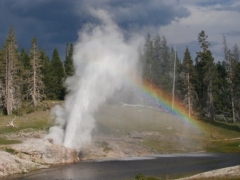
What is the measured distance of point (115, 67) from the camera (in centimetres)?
7381

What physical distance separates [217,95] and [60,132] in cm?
8232

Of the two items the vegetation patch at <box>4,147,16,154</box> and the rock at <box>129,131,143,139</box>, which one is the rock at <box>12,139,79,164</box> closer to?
the vegetation patch at <box>4,147,16,154</box>

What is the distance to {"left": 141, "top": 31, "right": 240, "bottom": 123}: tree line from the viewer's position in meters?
104

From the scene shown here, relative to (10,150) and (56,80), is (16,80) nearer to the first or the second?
(56,80)

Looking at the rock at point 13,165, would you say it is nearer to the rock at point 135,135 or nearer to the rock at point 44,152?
the rock at point 44,152

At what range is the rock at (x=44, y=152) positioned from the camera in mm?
50697

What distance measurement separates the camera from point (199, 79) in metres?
117

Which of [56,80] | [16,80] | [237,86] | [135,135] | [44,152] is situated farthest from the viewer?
[56,80]

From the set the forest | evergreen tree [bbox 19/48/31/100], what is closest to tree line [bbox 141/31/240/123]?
the forest

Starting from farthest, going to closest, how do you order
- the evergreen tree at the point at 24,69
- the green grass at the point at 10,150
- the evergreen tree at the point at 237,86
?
the evergreen tree at the point at 237,86 < the evergreen tree at the point at 24,69 < the green grass at the point at 10,150

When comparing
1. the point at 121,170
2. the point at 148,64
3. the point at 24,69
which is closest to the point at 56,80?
the point at 24,69

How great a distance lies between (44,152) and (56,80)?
6476 centimetres

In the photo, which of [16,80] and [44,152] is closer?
[44,152]

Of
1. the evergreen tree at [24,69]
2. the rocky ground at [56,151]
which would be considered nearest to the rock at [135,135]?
the rocky ground at [56,151]
